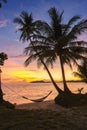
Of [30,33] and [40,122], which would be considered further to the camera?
[30,33]

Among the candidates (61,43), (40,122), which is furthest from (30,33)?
(40,122)

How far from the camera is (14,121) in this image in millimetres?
10359

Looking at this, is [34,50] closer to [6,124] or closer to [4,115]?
[4,115]

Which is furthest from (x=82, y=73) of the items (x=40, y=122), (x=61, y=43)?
(x=40, y=122)

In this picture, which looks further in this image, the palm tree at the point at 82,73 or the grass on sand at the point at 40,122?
the palm tree at the point at 82,73

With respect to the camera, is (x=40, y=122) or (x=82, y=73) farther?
(x=82, y=73)

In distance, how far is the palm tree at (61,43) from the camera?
25.0 meters

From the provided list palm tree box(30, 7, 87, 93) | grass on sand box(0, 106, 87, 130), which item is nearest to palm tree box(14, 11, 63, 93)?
palm tree box(30, 7, 87, 93)

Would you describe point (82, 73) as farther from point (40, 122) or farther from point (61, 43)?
point (40, 122)

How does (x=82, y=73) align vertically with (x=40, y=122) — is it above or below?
above

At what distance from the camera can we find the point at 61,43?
980 inches

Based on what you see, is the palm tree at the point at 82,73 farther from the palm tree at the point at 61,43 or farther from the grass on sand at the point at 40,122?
the grass on sand at the point at 40,122

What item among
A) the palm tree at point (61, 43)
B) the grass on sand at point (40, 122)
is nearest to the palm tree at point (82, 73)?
the palm tree at point (61, 43)

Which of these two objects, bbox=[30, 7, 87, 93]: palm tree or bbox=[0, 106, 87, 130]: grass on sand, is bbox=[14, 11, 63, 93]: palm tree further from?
bbox=[0, 106, 87, 130]: grass on sand
